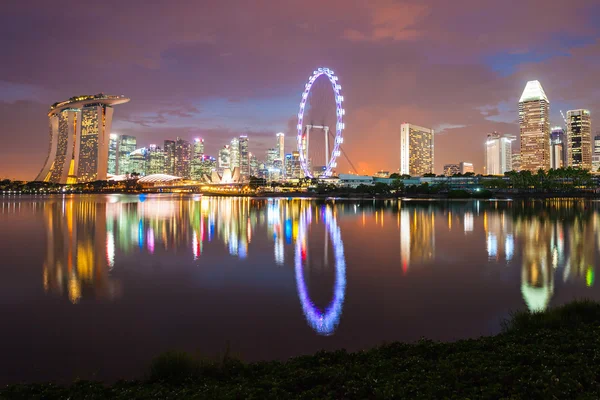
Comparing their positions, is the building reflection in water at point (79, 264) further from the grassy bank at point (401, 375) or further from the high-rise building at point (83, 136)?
the high-rise building at point (83, 136)

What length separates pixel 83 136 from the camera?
630 feet

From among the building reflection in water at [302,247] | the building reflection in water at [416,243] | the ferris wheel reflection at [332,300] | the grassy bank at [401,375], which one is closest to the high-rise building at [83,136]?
the building reflection in water at [302,247]

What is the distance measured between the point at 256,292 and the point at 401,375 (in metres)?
8.80

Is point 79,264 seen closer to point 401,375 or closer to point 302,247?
point 302,247

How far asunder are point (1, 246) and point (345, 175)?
156 m

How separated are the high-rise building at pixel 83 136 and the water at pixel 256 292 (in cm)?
17742

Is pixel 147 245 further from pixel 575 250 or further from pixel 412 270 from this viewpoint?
pixel 575 250

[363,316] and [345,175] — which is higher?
[345,175]

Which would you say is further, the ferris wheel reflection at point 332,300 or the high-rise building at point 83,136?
the high-rise building at point 83,136

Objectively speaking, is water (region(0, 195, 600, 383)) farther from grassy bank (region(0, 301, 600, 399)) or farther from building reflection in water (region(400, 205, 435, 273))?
grassy bank (region(0, 301, 600, 399))

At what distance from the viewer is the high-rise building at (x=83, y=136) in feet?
618

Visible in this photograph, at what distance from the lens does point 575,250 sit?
899 inches

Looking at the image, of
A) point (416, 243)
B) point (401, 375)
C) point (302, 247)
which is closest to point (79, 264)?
point (302, 247)

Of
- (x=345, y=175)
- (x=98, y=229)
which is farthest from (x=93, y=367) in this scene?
(x=345, y=175)
